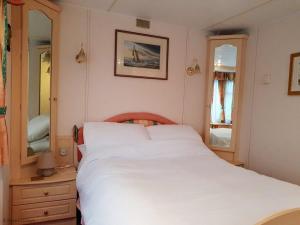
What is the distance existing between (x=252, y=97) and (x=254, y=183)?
161 centimetres

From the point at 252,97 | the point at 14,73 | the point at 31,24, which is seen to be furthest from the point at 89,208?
the point at 252,97

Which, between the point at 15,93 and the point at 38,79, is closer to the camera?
the point at 15,93

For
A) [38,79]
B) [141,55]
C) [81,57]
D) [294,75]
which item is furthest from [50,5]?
[294,75]

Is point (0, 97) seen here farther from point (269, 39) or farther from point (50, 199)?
point (269, 39)

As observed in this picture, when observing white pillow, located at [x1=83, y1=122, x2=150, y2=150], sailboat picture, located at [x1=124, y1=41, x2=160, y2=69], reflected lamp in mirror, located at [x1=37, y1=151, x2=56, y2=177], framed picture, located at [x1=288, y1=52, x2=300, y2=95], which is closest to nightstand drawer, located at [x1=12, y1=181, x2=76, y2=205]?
reflected lamp in mirror, located at [x1=37, y1=151, x2=56, y2=177]

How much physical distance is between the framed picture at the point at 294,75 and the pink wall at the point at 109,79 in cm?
106

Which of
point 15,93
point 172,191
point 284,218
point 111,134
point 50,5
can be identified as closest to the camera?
point 284,218

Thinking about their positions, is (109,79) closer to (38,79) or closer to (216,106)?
(38,79)

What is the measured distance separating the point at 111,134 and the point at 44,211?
90 cm

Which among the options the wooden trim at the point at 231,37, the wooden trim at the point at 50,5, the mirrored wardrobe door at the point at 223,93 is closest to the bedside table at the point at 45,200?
the wooden trim at the point at 50,5

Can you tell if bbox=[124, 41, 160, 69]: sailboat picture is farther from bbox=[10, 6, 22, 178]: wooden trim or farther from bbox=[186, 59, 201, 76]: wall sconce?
bbox=[10, 6, 22, 178]: wooden trim

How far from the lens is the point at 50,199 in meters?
2.04

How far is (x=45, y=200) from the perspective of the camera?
6.61 ft

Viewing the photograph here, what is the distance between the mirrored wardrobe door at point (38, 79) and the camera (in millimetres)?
2008
